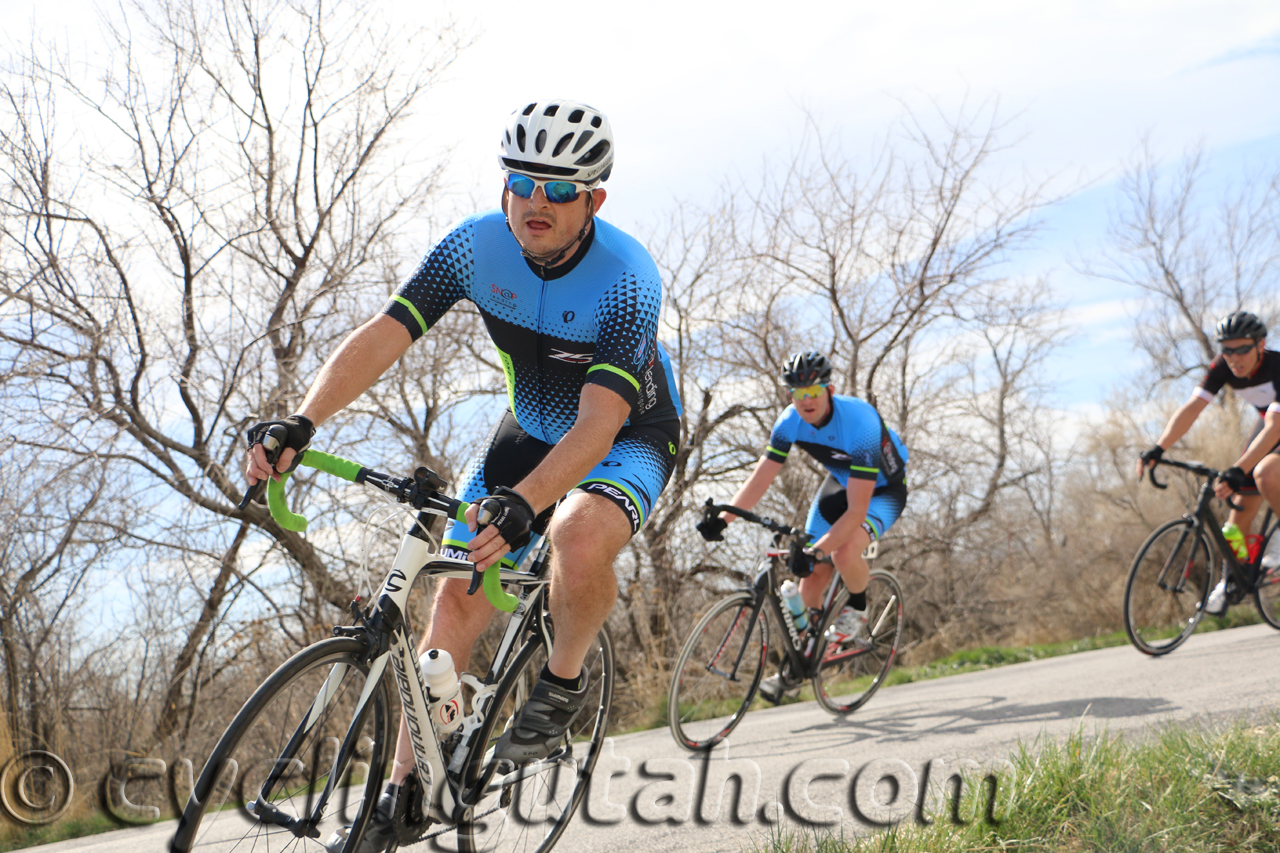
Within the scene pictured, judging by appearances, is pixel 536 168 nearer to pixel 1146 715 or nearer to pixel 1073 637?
pixel 1146 715

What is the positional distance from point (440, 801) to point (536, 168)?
2.10 m

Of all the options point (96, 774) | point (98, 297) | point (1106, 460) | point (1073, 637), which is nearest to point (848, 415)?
point (96, 774)

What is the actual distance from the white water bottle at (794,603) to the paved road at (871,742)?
0.68 metres

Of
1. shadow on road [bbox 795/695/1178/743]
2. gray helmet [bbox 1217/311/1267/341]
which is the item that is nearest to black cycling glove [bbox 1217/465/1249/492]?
gray helmet [bbox 1217/311/1267/341]

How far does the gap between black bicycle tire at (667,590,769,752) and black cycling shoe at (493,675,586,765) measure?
242 centimetres

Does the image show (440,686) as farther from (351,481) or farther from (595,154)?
(595,154)

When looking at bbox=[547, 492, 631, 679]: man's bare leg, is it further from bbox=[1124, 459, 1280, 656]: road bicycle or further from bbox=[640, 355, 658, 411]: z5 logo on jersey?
bbox=[1124, 459, 1280, 656]: road bicycle

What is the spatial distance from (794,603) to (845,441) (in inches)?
46.6

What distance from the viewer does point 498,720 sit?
3275mm

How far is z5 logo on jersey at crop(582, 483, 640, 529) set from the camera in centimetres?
309

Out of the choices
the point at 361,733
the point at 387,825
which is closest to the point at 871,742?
the point at 387,825

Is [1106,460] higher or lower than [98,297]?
lower

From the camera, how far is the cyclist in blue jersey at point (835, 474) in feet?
20.4

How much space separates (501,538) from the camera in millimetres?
2393
